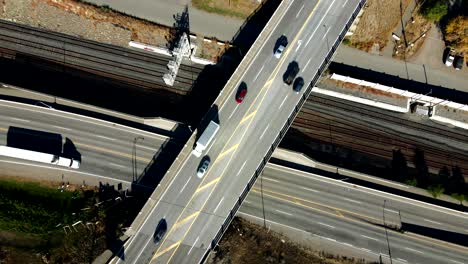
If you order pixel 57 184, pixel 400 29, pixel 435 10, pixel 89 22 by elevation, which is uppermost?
pixel 435 10

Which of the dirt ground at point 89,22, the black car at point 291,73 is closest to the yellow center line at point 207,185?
the black car at point 291,73

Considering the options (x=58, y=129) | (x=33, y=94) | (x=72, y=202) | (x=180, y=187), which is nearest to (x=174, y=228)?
(x=180, y=187)

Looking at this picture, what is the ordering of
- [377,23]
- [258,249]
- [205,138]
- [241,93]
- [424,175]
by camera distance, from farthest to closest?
1. [377,23]
2. [424,175]
3. [258,249]
4. [241,93]
5. [205,138]

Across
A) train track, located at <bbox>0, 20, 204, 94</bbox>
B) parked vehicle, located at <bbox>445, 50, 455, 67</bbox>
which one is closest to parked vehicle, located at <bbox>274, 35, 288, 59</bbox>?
train track, located at <bbox>0, 20, 204, 94</bbox>

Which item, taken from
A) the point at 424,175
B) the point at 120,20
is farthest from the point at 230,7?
the point at 424,175

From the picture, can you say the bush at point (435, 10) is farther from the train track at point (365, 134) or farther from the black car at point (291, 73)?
the black car at point (291, 73)

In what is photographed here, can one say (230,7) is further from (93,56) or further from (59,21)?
(59,21)
